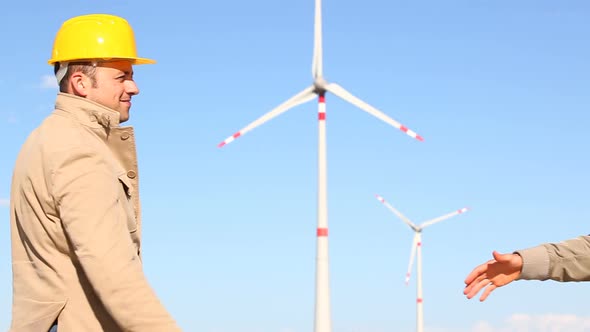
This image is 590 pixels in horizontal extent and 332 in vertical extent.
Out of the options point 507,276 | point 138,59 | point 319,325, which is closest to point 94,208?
point 138,59

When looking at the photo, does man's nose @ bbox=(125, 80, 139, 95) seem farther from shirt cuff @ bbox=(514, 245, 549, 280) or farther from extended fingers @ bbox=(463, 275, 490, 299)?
shirt cuff @ bbox=(514, 245, 549, 280)

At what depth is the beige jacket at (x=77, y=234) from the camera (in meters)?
5.98

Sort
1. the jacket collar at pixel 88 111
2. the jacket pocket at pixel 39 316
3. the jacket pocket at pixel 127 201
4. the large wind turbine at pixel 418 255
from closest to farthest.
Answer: the jacket pocket at pixel 39 316
the jacket pocket at pixel 127 201
the jacket collar at pixel 88 111
the large wind turbine at pixel 418 255

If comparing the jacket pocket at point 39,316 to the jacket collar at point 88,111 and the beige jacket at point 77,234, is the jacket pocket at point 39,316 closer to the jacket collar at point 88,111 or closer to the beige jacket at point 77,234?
the beige jacket at point 77,234

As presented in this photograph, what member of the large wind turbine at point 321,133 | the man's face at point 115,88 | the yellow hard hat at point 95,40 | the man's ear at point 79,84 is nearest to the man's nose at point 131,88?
the man's face at point 115,88

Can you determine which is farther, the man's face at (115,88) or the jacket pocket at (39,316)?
the man's face at (115,88)

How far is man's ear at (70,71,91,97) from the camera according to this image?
677 cm

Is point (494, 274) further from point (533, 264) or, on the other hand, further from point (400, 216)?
point (400, 216)

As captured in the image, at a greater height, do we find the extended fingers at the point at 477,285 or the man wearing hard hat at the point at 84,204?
the man wearing hard hat at the point at 84,204

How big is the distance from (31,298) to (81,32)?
1868 mm

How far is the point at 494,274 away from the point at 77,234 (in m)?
2.93

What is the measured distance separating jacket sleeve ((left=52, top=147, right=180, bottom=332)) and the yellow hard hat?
1.05 metres

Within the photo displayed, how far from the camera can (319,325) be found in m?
38.7

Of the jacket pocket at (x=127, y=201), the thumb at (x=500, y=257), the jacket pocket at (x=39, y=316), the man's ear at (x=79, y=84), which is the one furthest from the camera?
the thumb at (x=500, y=257)
